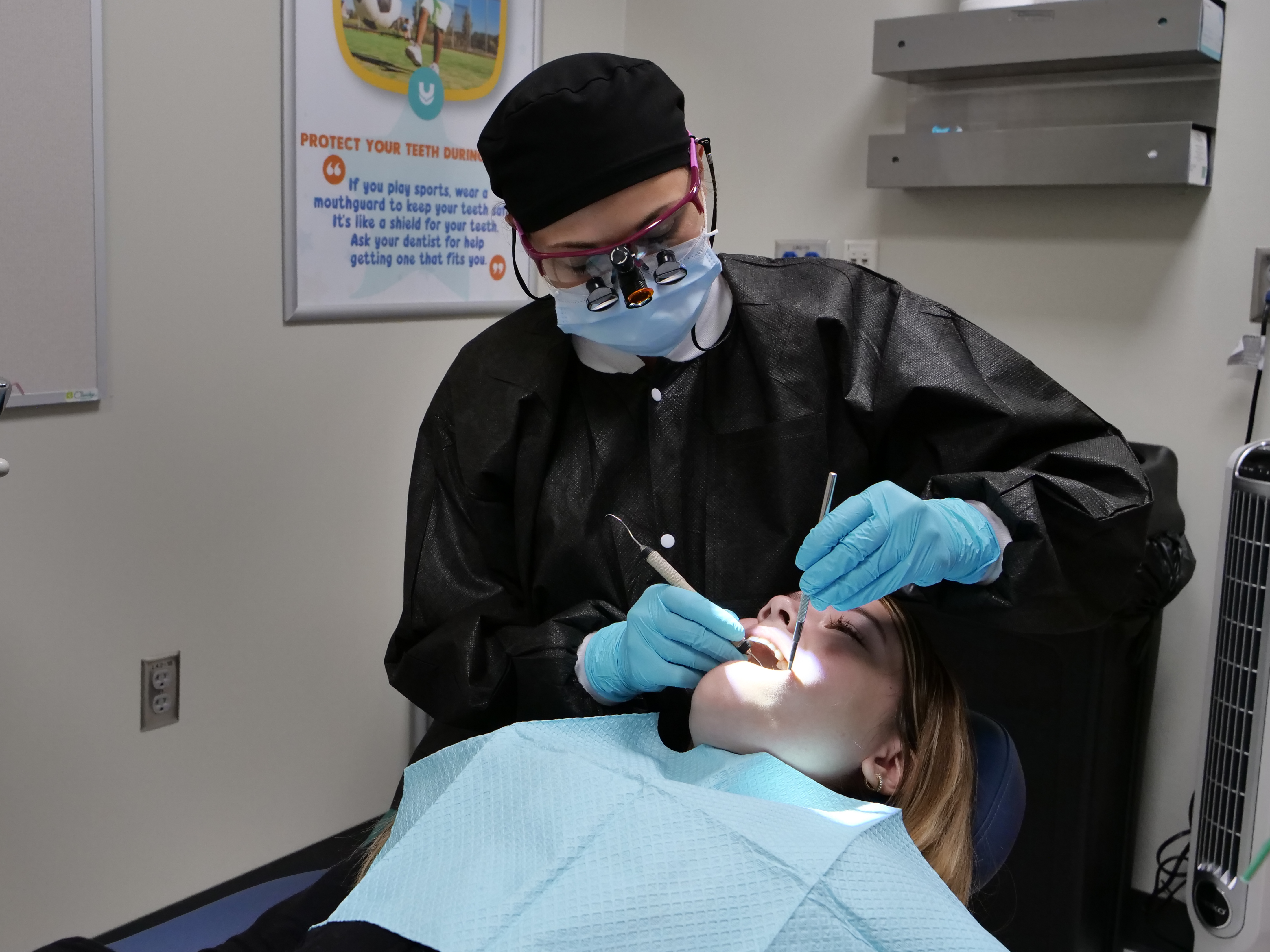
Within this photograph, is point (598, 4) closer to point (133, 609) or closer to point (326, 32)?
point (326, 32)

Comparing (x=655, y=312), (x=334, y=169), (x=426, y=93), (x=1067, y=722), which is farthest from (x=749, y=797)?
(x=426, y=93)

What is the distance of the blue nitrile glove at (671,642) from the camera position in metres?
1.26

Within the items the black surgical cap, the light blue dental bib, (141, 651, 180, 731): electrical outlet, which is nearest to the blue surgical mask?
the black surgical cap

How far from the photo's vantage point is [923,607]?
1488 mm

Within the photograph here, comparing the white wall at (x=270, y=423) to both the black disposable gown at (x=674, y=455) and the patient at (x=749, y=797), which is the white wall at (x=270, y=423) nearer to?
the black disposable gown at (x=674, y=455)

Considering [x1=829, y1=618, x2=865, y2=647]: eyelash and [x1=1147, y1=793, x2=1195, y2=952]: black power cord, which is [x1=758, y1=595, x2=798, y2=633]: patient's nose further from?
[x1=1147, y1=793, x2=1195, y2=952]: black power cord

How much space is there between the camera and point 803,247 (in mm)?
2486

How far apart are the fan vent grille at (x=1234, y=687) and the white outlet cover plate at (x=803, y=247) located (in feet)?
3.92

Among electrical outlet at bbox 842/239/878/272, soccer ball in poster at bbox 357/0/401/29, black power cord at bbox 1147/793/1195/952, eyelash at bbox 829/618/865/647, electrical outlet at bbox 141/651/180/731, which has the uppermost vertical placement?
soccer ball in poster at bbox 357/0/401/29

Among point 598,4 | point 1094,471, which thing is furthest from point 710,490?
point 598,4

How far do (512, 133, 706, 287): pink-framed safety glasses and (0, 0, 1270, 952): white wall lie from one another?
91 cm

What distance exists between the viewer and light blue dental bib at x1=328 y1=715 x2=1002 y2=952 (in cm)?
98

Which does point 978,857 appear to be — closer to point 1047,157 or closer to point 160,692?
point 1047,157

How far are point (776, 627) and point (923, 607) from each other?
23 centimetres
